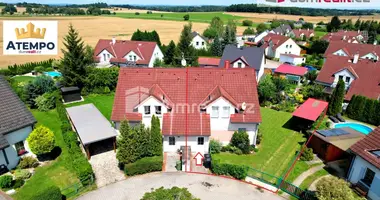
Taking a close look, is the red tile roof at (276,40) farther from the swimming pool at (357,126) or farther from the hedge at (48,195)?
the hedge at (48,195)

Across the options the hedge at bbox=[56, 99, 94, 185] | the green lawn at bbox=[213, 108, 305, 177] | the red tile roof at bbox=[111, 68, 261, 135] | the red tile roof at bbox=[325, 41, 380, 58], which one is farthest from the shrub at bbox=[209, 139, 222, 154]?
the red tile roof at bbox=[325, 41, 380, 58]

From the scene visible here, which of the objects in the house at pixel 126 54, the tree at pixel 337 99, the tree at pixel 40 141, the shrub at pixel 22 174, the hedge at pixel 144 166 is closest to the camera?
the shrub at pixel 22 174

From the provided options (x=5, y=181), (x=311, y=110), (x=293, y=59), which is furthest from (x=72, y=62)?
(x=293, y=59)

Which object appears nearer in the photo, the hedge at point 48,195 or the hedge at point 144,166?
the hedge at point 48,195

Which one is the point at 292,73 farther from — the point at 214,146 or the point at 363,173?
the point at 363,173

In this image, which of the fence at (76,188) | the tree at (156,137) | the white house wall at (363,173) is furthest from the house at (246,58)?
the fence at (76,188)

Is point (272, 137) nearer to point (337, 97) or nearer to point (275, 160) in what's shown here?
point (275, 160)
